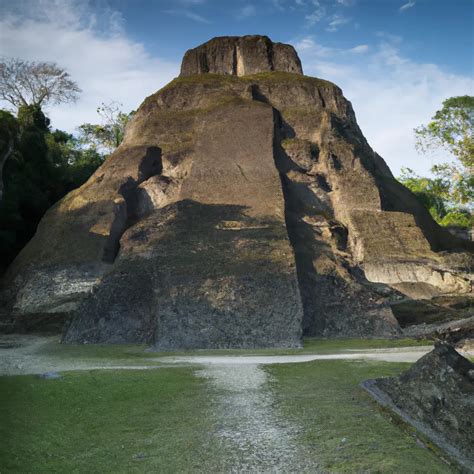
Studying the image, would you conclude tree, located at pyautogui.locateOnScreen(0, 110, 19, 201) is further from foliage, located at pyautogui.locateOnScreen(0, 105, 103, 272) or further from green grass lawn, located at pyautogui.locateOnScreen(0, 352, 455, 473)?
green grass lawn, located at pyautogui.locateOnScreen(0, 352, 455, 473)

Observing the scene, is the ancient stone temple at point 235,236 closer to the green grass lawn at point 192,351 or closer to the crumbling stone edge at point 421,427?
the green grass lawn at point 192,351

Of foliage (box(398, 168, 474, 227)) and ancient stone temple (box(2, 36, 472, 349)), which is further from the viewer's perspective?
foliage (box(398, 168, 474, 227))

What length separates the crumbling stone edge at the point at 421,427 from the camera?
4.13m

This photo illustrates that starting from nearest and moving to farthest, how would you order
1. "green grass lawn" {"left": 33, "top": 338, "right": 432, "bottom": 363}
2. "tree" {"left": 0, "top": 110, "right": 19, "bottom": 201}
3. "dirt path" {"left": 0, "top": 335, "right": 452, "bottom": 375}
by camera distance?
"dirt path" {"left": 0, "top": 335, "right": 452, "bottom": 375}
"green grass lawn" {"left": 33, "top": 338, "right": 432, "bottom": 363}
"tree" {"left": 0, "top": 110, "right": 19, "bottom": 201}

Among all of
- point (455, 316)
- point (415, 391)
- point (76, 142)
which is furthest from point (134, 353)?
point (76, 142)

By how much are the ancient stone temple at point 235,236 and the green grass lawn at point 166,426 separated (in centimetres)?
529

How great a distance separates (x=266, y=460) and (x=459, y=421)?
1902mm

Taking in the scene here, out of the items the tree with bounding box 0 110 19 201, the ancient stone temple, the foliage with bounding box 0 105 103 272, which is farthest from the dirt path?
the tree with bounding box 0 110 19 201

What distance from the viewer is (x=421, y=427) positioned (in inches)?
192

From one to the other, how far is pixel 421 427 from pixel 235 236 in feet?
34.8

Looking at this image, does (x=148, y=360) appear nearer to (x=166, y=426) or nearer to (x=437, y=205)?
(x=166, y=426)

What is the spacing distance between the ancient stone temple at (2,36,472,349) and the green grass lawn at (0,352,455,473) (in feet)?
17.4

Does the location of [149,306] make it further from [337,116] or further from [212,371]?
[337,116]

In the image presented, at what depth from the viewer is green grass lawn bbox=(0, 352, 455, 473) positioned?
413 cm
